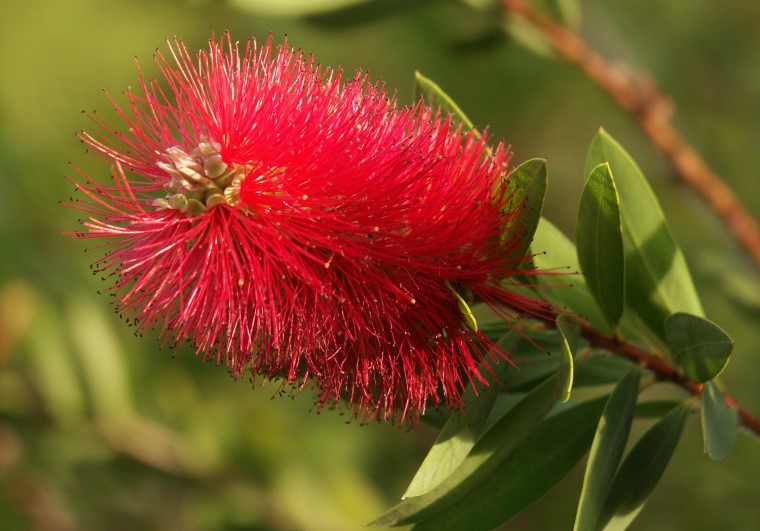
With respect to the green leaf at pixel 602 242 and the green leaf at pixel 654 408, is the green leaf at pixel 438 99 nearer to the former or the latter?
the green leaf at pixel 602 242

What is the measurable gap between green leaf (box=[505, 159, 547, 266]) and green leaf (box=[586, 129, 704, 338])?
28cm

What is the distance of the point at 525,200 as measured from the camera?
1.41 meters

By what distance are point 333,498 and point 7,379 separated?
126cm

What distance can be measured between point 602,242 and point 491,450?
37cm

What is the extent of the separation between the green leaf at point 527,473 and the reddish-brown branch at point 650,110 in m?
1.08

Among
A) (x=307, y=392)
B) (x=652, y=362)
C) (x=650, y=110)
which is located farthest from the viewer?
(x=307, y=392)

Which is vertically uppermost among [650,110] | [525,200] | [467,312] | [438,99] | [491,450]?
[650,110]

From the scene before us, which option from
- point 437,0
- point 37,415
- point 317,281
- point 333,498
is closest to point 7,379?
point 37,415

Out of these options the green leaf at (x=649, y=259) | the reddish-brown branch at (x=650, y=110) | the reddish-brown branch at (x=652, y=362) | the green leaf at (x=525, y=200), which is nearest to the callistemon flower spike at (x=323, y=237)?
the green leaf at (x=525, y=200)

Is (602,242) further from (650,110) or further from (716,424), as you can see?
(650,110)

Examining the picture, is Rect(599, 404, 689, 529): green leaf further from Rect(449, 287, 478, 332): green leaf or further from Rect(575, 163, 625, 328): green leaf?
Rect(449, 287, 478, 332): green leaf

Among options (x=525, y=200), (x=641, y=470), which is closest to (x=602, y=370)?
(x=641, y=470)

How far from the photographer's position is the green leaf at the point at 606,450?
1.33 meters

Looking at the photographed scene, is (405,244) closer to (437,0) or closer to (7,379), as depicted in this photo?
(437,0)
